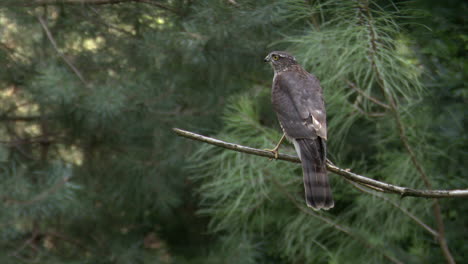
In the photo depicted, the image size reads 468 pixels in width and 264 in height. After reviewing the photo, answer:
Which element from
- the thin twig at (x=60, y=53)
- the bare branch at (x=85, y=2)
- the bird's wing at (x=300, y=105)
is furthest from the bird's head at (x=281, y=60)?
the thin twig at (x=60, y=53)

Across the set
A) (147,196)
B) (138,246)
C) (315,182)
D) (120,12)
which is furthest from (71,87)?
(315,182)

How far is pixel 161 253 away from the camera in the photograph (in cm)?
441

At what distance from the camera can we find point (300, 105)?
2.25 m

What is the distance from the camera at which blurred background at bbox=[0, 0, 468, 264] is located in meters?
2.61

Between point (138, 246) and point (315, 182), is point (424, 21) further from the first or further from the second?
point (138, 246)

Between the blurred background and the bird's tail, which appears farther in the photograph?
the blurred background

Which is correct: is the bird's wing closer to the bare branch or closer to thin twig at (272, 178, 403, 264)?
thin twig at (272, 178, 403, 264)

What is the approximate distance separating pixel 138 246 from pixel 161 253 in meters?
0.21

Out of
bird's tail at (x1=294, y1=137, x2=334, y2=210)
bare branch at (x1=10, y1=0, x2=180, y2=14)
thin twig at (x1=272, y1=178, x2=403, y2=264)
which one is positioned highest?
bare branch at (x1=10, y1=0, x2=180, y2=14)

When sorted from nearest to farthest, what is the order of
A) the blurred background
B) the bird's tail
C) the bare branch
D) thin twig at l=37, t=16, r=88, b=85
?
the bird's tail → the blurred background → the bare branch → thin twig at l=37, t=16, r=88, b=85

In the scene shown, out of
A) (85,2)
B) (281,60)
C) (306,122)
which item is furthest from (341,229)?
(85,2)

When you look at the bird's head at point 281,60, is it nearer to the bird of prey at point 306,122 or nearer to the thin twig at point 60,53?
the bird of prey at point 306,122

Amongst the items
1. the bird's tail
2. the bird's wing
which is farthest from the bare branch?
the bird's tail

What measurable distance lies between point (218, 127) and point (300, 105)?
1532 millimetres
